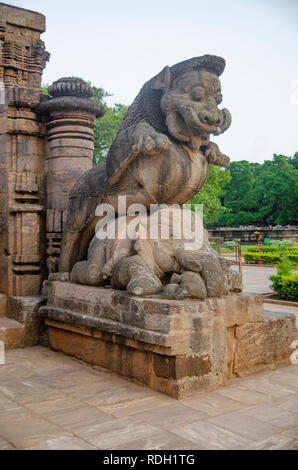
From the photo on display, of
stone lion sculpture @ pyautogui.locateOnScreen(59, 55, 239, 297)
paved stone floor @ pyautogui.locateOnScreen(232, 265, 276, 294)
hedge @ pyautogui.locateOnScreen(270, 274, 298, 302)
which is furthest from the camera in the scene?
paved stone floor @ pyautogui.locateOnScreen(232, 265, 276, 294)

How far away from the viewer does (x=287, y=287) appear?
9.03m

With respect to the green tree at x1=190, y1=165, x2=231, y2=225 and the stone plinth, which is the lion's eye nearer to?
the stone plinth

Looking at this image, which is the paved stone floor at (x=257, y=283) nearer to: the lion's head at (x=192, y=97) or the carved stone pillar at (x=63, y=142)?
the carved stone pillar at (x=63, y=142)

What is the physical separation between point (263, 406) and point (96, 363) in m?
1.48

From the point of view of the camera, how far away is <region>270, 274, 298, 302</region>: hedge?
8.96 meters

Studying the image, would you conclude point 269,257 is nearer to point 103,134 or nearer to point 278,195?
point 103,134

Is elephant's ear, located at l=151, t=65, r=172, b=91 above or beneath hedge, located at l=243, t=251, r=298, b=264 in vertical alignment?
above

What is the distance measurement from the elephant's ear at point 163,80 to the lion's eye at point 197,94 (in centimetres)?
24

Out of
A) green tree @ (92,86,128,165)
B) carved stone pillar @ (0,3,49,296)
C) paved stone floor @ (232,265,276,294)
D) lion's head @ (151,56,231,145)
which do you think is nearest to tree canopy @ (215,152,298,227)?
green tree @ (92,86,128,165)

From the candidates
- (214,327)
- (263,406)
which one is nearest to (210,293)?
(214,327)

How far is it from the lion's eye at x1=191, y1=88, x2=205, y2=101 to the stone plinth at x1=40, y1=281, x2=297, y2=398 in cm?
162

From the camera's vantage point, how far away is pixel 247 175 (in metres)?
49.7

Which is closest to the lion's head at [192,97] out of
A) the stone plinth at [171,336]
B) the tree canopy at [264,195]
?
the stone plinth at [171,336]

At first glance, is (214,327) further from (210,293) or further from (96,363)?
(96,363)
